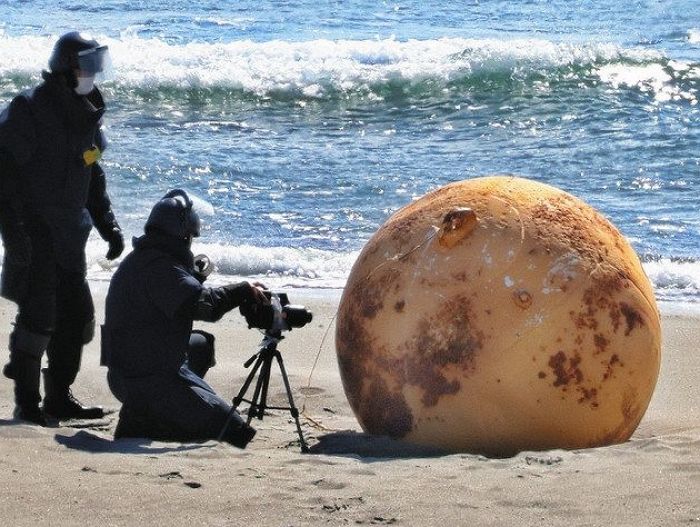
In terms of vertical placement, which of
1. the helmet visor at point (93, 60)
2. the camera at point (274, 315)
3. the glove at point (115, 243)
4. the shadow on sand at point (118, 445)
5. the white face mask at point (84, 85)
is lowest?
the shadow on sand at point (118, 445)

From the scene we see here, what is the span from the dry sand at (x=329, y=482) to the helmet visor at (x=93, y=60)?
1551mm

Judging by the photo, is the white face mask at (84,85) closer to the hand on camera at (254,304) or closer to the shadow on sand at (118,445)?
the hand on camera at (254,304)

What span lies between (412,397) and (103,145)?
6.45 ft

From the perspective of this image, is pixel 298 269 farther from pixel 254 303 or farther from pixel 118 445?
pixel 118 445

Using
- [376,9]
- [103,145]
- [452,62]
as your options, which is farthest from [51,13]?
[103,145]

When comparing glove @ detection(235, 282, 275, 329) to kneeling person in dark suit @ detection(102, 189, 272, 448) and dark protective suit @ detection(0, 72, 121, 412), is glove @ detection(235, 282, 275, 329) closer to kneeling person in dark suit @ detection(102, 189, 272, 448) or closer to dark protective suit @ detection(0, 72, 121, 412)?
kneeling person in dark suit @ detection(102, 189, 272, 448)

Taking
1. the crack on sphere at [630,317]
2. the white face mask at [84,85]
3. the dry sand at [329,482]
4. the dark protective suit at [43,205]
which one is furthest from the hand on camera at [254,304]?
the crack on sphere at [630,317]

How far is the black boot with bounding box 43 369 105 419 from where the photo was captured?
611 centimetres

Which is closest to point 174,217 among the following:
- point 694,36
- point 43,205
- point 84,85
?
point 43,205

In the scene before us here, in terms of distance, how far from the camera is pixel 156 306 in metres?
5.46

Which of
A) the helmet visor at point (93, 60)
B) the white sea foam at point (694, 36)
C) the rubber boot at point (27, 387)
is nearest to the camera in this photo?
the helmet visor at point (93, 60)

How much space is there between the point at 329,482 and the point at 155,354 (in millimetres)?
1205

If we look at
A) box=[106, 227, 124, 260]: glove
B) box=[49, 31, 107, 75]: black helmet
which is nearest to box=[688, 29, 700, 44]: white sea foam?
box=[106, 227, 124, 260]: glove

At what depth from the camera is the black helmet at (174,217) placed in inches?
214
